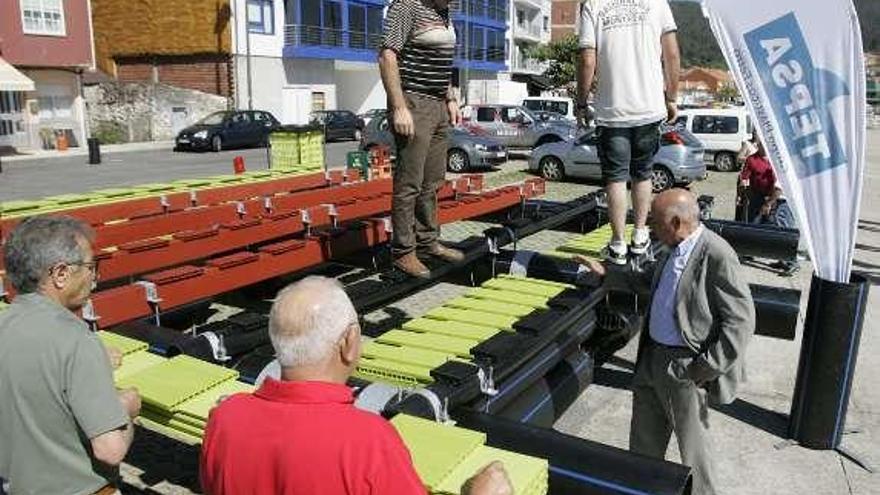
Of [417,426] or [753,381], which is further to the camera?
[753,381]

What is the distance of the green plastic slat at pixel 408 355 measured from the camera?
383cm

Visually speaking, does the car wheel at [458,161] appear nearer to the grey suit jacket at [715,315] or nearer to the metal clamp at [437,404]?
the grey suit jacket at [715,315]

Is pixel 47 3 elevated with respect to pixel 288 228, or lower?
elevated

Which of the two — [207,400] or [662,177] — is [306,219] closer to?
[207,400]

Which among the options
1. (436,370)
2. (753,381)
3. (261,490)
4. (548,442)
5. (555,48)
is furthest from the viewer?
(555,48)

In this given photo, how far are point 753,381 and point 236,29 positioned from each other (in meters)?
37.1

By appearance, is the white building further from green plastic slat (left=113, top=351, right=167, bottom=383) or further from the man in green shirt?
the man in green shirt

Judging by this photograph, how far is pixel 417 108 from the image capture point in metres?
5.11

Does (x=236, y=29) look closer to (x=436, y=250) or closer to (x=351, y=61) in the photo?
(x=351, y=61)

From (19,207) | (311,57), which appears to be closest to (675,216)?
(19,207)

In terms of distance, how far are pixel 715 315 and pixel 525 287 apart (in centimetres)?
194

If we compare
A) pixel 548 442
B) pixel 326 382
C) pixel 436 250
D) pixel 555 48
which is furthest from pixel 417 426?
pixel 555 48

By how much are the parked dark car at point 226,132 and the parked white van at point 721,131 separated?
15.4m

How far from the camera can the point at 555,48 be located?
63094mm
